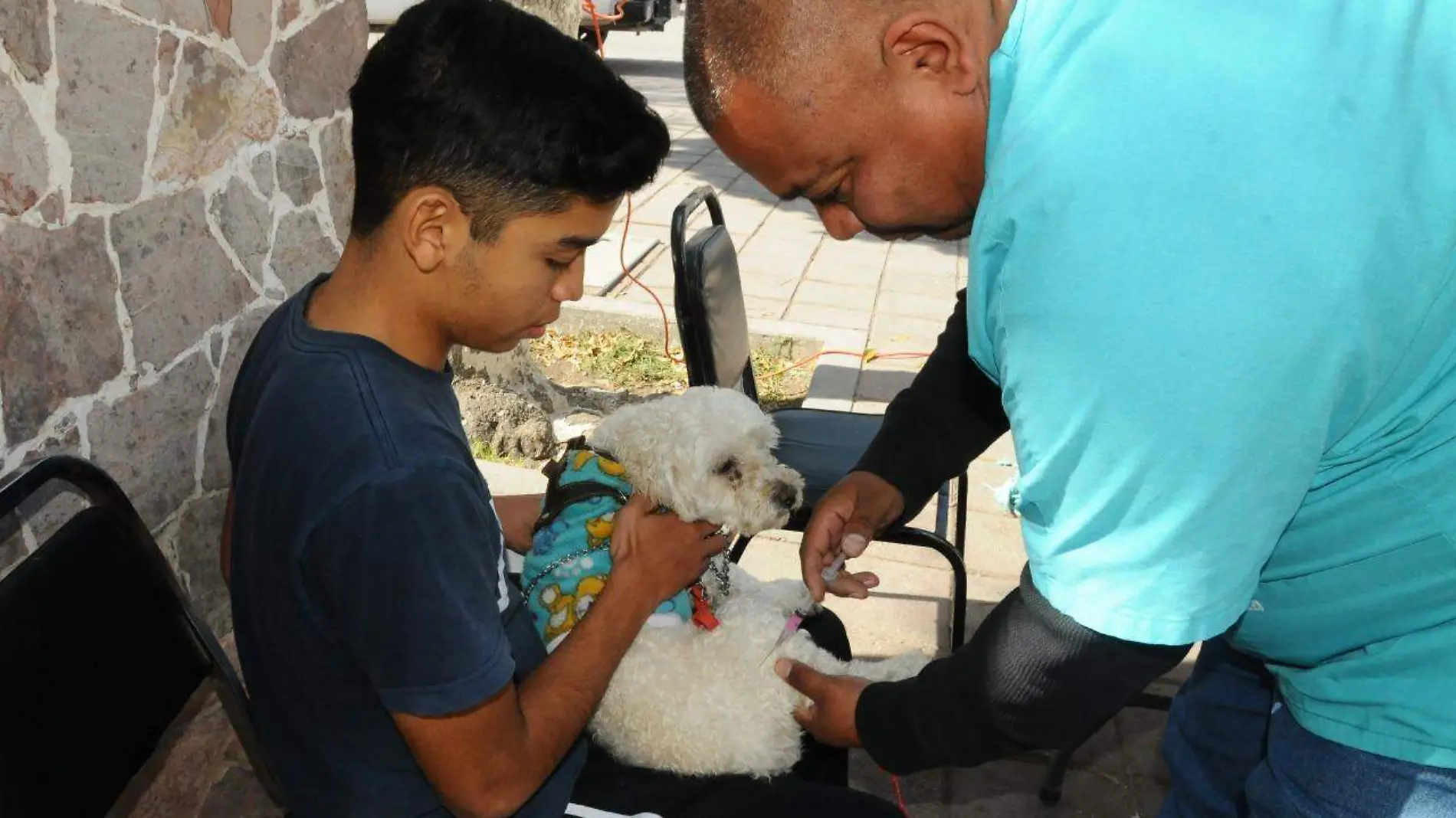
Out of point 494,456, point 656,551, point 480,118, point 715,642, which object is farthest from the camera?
point 494,456

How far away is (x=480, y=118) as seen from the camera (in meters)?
1.31

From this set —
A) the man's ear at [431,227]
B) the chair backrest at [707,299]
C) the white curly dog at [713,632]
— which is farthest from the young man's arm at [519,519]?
the man's ear at [431,227]

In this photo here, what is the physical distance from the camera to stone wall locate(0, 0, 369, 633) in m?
2.07

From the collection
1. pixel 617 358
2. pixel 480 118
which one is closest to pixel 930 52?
pixel 480 118

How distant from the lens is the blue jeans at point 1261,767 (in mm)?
1121

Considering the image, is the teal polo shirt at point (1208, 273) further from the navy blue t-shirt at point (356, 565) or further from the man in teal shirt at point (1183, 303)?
the navy blue t-shirt at point (356, 565)

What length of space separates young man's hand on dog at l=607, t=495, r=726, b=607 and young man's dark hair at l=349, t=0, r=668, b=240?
66 centimetres

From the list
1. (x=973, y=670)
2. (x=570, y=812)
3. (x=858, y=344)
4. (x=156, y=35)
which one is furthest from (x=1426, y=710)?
(x=858, y=344)

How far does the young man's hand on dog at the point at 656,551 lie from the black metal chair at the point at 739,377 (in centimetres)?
58

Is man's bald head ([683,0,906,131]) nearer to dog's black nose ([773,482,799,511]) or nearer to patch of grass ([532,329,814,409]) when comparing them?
dog's black nose ([773,482,799,511])

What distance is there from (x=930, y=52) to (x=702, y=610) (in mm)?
1426

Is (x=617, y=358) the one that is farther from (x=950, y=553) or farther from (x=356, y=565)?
(x=356, y=565)

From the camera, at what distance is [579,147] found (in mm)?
1356

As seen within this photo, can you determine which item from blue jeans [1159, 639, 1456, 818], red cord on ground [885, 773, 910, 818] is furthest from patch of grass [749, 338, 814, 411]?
blue jeans [1159, 639, 1456, 818]
